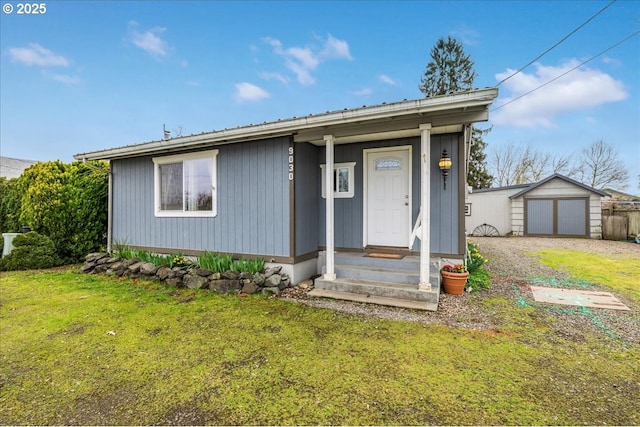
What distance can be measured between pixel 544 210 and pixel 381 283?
1254cm

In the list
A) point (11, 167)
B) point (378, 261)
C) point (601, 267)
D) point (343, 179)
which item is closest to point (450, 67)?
point (601, 267)

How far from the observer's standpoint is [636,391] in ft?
7.05

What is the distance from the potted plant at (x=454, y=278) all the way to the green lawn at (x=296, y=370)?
69 centimetres

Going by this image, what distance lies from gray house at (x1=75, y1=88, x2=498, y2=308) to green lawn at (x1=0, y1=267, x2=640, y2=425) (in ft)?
4.31

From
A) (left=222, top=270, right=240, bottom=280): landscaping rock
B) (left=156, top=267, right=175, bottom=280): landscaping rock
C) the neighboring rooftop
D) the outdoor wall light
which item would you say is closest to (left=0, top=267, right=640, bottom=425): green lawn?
(left=222, top=270, right=240, bottom=280): landscaping rock

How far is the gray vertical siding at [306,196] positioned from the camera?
5.11 m

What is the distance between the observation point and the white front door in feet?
17.3

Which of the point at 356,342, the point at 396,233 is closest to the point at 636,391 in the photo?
the point at 356,342

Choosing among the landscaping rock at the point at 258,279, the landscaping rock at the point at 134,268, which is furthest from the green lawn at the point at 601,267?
the landscaping rock at the point at 134,268

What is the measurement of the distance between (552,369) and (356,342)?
1.67 m

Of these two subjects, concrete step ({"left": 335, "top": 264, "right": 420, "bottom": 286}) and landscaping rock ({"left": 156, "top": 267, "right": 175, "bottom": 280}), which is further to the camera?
landscaping rock ({"left": 156, "top": 267, "right": 175, "bottom": 280})

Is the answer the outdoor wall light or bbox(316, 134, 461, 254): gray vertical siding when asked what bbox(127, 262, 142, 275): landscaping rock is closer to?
bbox(316, 134, 461, 254): gray vertical siding

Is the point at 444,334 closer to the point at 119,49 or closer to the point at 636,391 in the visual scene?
the point at 636,391

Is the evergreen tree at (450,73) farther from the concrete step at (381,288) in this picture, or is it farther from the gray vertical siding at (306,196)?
the concrete step at (381,288)
